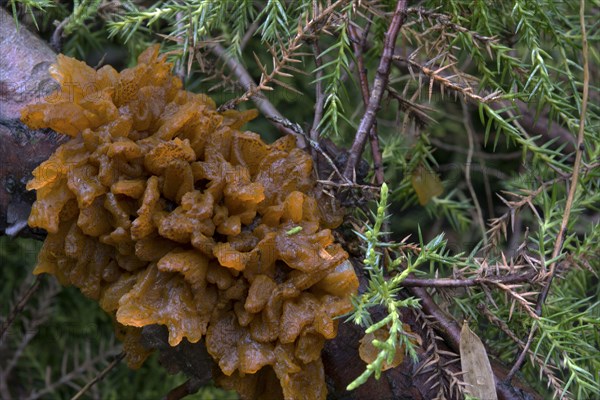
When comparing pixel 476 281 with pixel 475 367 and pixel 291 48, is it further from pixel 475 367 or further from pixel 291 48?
pixel 291 48

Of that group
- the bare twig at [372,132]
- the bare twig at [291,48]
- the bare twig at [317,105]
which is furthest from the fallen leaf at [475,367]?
the bare twig at [291,48]

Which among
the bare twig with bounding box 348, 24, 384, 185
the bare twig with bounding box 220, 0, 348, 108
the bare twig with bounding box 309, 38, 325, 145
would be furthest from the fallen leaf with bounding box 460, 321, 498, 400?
the bare twig with bounding box 220, 0, 348, 108

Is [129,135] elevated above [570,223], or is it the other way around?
[129,135]

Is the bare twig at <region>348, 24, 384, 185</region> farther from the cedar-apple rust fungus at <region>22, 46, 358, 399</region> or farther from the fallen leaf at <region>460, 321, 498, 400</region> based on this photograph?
the fallen leaf at <region>460, 321, 498, 400</region>

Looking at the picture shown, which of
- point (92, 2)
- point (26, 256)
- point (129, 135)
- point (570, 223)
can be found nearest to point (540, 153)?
point (570, 223)

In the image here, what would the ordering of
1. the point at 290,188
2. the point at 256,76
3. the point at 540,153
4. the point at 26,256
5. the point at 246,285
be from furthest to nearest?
the point at 256,76, the point at 26,256, the point at 540,153, the point at 290,188, the point at 246,285

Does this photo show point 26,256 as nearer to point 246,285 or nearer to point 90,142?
point 90,142

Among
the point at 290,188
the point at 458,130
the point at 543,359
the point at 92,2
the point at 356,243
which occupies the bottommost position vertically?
the point at 458,130
